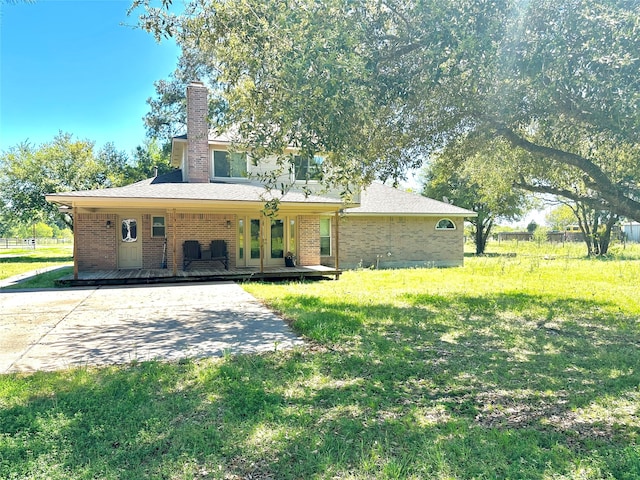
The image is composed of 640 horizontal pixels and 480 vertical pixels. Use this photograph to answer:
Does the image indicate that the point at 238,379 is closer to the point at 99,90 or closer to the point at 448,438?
the point at 448,438

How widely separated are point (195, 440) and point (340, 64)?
14.2ft

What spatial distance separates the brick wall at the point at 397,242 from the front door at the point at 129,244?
7850 mm

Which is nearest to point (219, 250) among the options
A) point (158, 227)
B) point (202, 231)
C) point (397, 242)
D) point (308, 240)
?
point (202, 231)

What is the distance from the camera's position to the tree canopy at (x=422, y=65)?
15.9 ft

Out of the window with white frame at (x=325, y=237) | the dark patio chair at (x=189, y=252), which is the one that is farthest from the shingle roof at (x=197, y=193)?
the window with white frame at (x=325, y=237)

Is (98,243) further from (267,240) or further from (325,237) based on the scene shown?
(325,237)

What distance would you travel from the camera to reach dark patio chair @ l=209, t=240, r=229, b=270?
14047 mm

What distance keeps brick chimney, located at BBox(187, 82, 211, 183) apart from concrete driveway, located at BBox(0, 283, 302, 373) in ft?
18.2

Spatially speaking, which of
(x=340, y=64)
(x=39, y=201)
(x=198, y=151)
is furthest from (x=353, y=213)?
(x=39, y=201)

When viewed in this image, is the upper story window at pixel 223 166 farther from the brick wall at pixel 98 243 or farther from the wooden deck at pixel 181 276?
the brick wall at pixel 98 243

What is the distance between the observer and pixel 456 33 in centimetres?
523

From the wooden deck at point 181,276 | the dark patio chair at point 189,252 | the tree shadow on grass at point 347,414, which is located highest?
the dark patio chair at point 189,252

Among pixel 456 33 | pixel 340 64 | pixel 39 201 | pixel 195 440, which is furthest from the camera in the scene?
pixel 39 201

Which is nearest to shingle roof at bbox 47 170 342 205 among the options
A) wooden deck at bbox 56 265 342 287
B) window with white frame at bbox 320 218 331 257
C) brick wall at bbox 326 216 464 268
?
wooden deck at bbox 56 265 342 287
